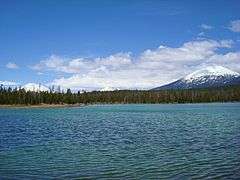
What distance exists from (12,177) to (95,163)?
275 inches

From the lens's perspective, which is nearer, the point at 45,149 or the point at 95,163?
the point at 95,163

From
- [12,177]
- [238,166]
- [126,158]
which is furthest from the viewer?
[126,158]

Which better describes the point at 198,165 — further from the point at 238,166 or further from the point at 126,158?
the point at 126,158

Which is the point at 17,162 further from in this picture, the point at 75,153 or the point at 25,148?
the point at 25,148

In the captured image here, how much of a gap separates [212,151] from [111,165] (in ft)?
36.1

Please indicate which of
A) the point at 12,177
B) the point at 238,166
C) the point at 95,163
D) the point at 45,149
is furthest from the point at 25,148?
the point at 238,166

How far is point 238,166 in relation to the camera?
29.0 meters

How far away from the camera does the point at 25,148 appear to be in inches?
1601

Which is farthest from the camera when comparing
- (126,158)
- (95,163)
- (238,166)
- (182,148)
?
(182,148)

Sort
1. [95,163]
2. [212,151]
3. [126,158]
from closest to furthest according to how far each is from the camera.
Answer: [95,163]
[126,158]
[212,151]

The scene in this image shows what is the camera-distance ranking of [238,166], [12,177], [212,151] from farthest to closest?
[212,151]
[238,166]
[12,177]

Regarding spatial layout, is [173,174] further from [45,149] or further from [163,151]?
[45,149]

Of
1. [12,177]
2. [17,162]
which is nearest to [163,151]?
[17,162]

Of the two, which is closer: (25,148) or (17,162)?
(17,162)
